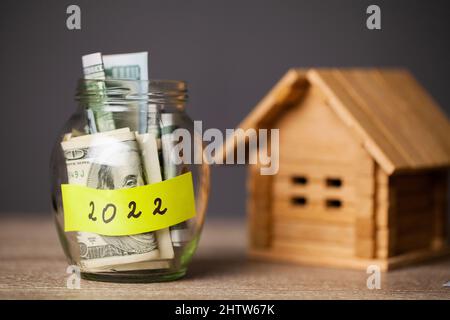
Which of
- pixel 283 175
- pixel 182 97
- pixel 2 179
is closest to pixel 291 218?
pixel 283 175

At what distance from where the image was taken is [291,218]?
135cm

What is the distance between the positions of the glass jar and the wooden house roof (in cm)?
25

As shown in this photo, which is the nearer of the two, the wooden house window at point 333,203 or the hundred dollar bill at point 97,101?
the hundred dollar bill at point 97,101

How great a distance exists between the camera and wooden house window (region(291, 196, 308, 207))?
1.36 meters

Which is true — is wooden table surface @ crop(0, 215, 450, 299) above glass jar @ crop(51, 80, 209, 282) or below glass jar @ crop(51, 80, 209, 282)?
below

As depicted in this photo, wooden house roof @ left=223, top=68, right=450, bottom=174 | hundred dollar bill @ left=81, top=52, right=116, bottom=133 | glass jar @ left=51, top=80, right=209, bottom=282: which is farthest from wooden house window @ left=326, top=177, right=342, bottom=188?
hundred dollar bill @ left=81, top=52, right=116, bottom=133

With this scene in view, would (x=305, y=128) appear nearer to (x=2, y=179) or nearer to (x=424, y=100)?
(x=424, y=100)

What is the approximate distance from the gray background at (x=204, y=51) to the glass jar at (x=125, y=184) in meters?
0.49

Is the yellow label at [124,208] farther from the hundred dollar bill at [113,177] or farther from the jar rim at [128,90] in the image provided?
the jar rim at [128,90]

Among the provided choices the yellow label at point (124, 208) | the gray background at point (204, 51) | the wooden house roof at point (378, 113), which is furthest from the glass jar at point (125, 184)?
the gray background at point (204, 51)

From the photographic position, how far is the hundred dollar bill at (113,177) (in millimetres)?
1011

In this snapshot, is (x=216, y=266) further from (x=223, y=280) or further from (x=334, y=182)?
(x=334, y=182)

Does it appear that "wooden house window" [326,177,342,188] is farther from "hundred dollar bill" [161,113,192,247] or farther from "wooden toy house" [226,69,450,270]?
"hundred dollar bill" [161,113,192,247]
